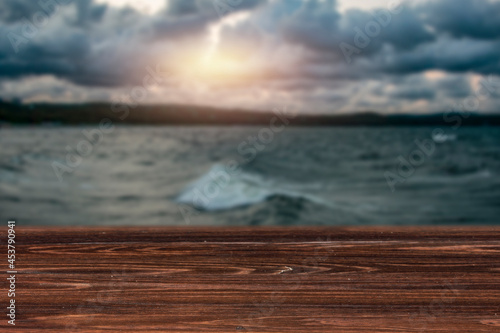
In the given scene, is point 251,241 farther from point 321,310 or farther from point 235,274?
point 321,310

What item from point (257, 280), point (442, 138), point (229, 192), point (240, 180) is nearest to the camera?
point (257, 280)

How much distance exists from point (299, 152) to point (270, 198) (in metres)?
6.11

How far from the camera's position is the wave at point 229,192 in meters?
8.25

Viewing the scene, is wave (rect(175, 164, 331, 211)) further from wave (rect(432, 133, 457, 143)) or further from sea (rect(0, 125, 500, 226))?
wave (rect(432, 133, 457, 143))

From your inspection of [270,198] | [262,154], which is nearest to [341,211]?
[270,198]

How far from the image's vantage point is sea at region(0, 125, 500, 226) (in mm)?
8812

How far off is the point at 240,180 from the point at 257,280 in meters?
8.39

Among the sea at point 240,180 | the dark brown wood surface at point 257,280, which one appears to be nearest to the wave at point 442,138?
the sea at point 240,180

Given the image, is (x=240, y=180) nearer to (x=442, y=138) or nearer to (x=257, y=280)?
(x=257, y=280)

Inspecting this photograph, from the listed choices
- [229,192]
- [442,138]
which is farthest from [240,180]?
[442,138]

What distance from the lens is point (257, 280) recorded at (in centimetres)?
91

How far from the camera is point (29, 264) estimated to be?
985 mm

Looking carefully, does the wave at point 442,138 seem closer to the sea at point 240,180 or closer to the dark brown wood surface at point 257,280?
the sea at point 240,180

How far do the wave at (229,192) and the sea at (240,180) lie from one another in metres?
0.03
